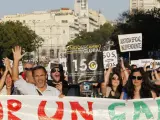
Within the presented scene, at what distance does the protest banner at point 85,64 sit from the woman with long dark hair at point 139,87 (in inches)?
88.1

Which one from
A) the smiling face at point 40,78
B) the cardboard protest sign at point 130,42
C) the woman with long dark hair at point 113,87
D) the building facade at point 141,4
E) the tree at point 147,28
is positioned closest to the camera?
the smiling face at point 40,78

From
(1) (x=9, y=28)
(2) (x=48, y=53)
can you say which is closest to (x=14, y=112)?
(1) (x=9, y=28)

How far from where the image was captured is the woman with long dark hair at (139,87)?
7449mm

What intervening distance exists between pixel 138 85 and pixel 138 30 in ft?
171

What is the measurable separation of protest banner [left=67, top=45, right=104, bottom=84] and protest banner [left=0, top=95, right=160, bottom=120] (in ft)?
7.89

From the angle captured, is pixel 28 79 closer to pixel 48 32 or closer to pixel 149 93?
pixel 149 93

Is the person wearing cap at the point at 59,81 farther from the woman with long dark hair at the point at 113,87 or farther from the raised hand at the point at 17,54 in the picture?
the raised hand at the point at 17,54

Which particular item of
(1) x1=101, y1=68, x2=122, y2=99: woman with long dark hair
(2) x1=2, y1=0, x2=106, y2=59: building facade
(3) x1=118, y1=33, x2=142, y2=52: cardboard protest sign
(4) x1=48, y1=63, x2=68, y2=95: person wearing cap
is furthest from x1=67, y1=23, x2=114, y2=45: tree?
(4) x1=48, y1=63, x2=68, y2=95: person wearing cap

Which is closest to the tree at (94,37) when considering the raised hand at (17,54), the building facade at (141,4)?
the building facade at (141,4)

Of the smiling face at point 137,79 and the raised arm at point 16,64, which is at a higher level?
the raised arm at point 16,64

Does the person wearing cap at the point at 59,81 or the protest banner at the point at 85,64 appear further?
the protest banner at the point at 85,64

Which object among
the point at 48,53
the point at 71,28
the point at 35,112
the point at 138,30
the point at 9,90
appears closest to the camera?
the point at 35,112

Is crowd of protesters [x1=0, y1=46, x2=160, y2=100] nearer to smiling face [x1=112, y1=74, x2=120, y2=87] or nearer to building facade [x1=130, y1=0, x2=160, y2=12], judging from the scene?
smiling face [x1=112, y1=74, x2=120, y2=87]

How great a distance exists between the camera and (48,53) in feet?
499
